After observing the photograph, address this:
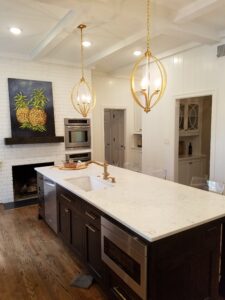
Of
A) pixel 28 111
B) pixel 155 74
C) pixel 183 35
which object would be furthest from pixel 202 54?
pixel 28 111

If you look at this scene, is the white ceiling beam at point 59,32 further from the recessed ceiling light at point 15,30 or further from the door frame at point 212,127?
the door frame at point 212,127

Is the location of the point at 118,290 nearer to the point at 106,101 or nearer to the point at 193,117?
the point at 193,117

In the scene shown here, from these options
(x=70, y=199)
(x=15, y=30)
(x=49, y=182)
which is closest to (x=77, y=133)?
(x=49, y=182)

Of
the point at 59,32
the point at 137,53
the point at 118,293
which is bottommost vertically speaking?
the point at 118,293

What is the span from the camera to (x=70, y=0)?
94.9 inches

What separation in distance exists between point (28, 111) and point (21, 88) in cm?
48

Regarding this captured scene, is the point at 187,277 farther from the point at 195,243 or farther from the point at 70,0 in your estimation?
the point at 70,0

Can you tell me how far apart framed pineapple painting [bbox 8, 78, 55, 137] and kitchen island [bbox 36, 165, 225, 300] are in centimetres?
278

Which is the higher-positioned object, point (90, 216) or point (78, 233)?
point (90, 216)

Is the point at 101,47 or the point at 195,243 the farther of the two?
the point at 101,47

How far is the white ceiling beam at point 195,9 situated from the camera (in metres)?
A: 2.61

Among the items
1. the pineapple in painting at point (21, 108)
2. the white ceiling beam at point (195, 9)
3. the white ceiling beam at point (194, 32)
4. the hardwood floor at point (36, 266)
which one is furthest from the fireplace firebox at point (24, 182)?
the white ceiling beam at point (195, 9)

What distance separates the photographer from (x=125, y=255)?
1.74 m

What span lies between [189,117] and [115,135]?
8.60ft
